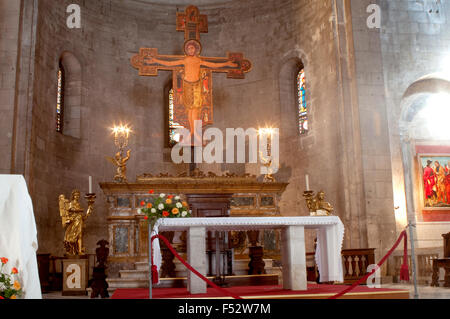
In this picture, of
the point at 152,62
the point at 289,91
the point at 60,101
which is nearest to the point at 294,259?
the point at 152,62

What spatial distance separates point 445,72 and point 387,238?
5.21 m

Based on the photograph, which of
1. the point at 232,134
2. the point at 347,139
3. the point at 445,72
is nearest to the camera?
the point at 347,139

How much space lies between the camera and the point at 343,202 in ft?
44.7

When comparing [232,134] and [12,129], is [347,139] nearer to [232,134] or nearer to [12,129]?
[232,134]

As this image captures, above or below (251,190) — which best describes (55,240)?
below

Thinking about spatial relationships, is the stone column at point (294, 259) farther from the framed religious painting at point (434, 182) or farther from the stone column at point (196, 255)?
the framed religious painting at point (434, 182)

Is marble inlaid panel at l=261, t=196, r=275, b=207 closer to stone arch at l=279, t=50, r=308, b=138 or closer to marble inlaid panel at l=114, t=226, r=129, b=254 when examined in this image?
marble inlaid panel at l=114, t=226, r=129, b=254

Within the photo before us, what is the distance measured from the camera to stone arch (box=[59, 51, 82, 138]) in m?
16.5

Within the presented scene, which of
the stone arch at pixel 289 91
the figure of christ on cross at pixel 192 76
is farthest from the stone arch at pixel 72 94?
the stone arch at pixel 289 91

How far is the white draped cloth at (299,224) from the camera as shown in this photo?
7906 mm

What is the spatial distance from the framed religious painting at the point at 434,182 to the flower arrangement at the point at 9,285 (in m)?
11.5
